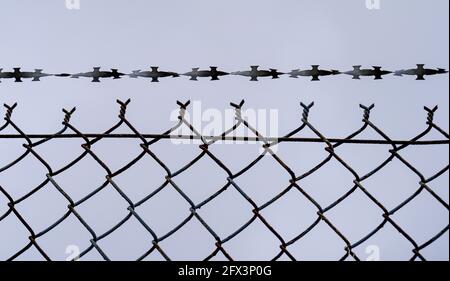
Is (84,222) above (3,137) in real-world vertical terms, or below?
below

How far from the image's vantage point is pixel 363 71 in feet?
8.11

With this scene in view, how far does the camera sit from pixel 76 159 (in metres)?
2.45

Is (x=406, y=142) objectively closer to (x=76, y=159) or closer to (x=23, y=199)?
(x=76, y=159)

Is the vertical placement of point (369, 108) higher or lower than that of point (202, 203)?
higher

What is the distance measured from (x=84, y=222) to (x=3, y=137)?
0.39 meters
